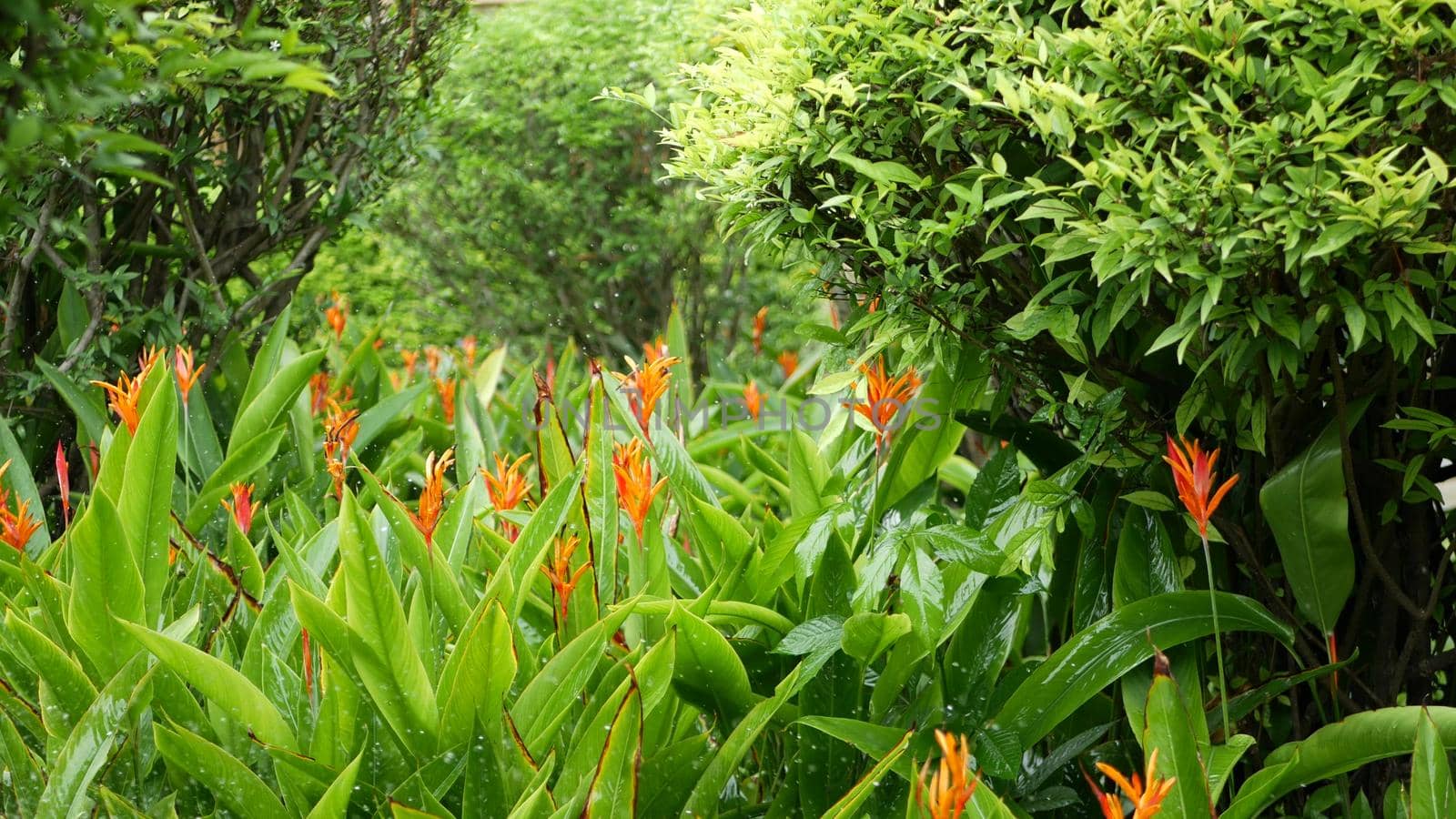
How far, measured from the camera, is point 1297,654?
83.8 inches

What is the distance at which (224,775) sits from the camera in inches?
70.0

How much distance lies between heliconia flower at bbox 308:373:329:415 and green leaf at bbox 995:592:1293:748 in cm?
249

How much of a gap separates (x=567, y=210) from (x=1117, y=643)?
4.78 meters

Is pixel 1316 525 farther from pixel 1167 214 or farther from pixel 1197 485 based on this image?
pixel 1167 214

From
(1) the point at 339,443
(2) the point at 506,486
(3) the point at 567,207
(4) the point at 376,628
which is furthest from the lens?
(3) the point at 567,207

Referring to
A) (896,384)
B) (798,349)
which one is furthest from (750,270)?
(896,384)

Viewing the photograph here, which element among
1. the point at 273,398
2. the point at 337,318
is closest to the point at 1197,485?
the point at 273,398

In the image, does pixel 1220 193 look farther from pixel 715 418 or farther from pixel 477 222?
pixel 477 222

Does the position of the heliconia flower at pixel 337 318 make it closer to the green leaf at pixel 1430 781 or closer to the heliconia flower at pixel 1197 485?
the heliconia flower at pixel 1197 485

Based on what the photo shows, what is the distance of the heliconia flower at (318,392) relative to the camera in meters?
3.89

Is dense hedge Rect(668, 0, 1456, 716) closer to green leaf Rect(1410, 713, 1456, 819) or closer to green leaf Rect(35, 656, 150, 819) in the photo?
green leaf Rect(1410, 713, 1456, 819)

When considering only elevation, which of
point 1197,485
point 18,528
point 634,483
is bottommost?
point 18,528

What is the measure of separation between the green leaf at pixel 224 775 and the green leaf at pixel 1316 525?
60.4 inches

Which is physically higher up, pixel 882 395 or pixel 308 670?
pixel 882 395
